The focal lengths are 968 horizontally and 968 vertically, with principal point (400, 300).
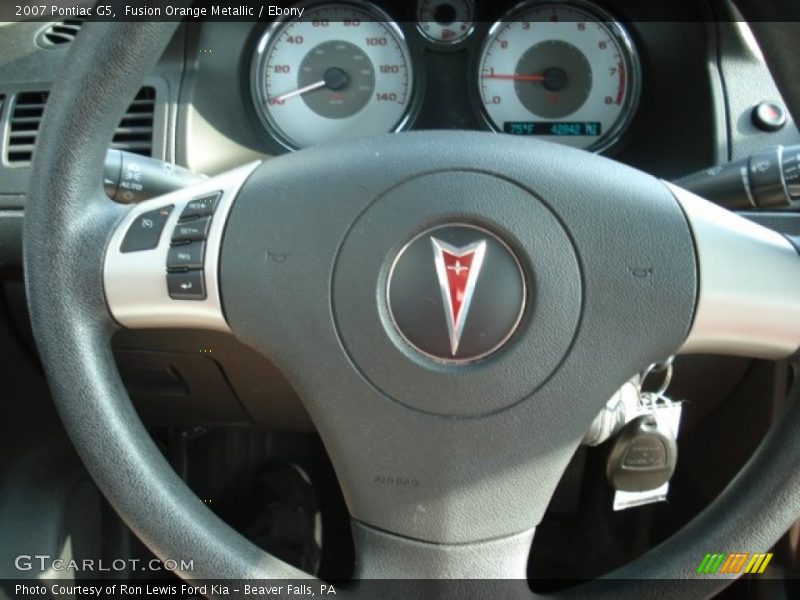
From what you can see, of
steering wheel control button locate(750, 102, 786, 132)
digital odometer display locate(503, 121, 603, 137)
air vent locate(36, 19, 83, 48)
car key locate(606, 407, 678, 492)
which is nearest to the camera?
car key locate(606, 407, 678, 492)

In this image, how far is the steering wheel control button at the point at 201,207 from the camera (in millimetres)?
976

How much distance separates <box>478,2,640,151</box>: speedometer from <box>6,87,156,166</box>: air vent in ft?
1.82

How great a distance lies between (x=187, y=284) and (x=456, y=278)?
270 millimetres

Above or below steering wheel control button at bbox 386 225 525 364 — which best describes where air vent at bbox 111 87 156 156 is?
above

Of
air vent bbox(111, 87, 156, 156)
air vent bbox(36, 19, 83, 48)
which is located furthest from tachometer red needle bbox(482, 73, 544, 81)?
air vent bbox(36, 19, 83, 48)

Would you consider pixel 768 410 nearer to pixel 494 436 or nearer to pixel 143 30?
pixel 494 436

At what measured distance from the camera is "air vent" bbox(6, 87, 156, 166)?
1426 millimetres

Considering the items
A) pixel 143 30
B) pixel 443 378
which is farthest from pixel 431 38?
pixel 443 378

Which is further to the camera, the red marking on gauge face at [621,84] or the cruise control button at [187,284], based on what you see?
the red marking on gauge face at [621,84]

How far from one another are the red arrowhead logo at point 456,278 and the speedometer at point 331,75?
751mm

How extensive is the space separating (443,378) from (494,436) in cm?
7

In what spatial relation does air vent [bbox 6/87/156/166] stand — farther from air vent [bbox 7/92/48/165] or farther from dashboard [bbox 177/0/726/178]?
dashboard [bbox 177/0/726/178]

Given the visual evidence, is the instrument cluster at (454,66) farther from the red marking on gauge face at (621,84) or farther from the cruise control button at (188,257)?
the cruise control button at (188,257)

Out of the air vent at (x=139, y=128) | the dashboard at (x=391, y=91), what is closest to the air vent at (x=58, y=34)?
the dashboard at (x=391, y=91)
